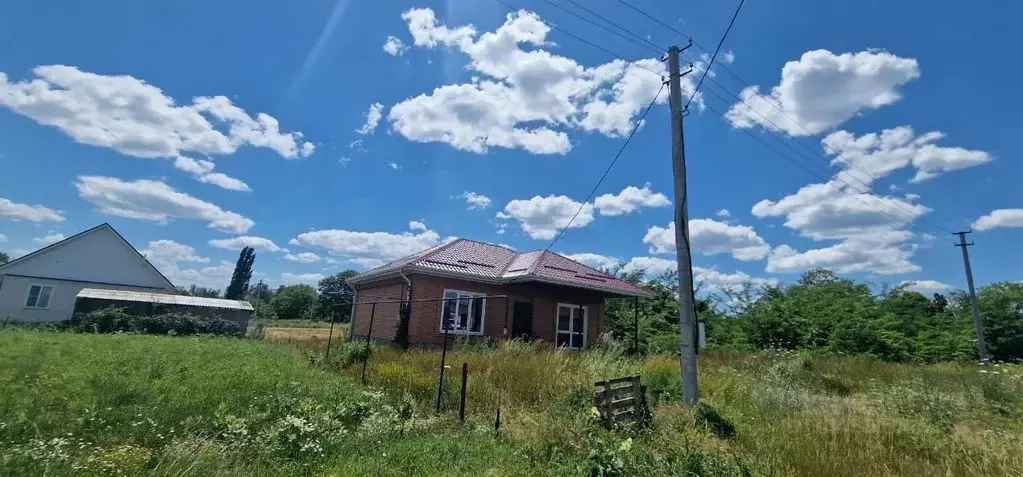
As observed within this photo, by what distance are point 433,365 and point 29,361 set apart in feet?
27.2

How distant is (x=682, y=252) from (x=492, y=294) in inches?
451

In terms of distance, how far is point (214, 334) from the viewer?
81.1 ft

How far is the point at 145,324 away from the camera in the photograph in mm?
23438

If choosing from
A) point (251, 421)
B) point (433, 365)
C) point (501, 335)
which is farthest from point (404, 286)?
point (251, 421)

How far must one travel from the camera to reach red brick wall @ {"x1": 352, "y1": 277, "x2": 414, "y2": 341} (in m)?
18.0

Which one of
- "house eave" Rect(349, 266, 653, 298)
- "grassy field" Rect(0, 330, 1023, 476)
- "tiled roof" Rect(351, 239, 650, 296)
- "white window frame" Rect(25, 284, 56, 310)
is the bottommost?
"grassy field" Rect(0, 330, 1023, 476)

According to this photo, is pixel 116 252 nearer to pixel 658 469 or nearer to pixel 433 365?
pixel 433 365

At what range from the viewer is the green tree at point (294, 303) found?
6900 cm

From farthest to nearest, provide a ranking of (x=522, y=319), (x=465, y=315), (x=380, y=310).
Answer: (x=380, y=310) → (x=522, y=319) → (x=465, y=315)

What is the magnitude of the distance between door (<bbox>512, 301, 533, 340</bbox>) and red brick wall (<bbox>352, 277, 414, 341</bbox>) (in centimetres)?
443

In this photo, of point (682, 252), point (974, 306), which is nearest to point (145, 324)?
point (682, 252)

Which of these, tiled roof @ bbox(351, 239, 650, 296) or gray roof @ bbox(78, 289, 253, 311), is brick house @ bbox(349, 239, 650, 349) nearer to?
tiled roof @ bbox(351, 239, 650, 296)

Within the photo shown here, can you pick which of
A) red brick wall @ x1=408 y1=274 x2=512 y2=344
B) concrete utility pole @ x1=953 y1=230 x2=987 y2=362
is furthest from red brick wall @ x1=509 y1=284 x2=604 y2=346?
concrete utility pole @ x1=953 y1=230 x2=987 y2=362

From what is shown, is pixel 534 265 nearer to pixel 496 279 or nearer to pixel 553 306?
pixel 496 279
